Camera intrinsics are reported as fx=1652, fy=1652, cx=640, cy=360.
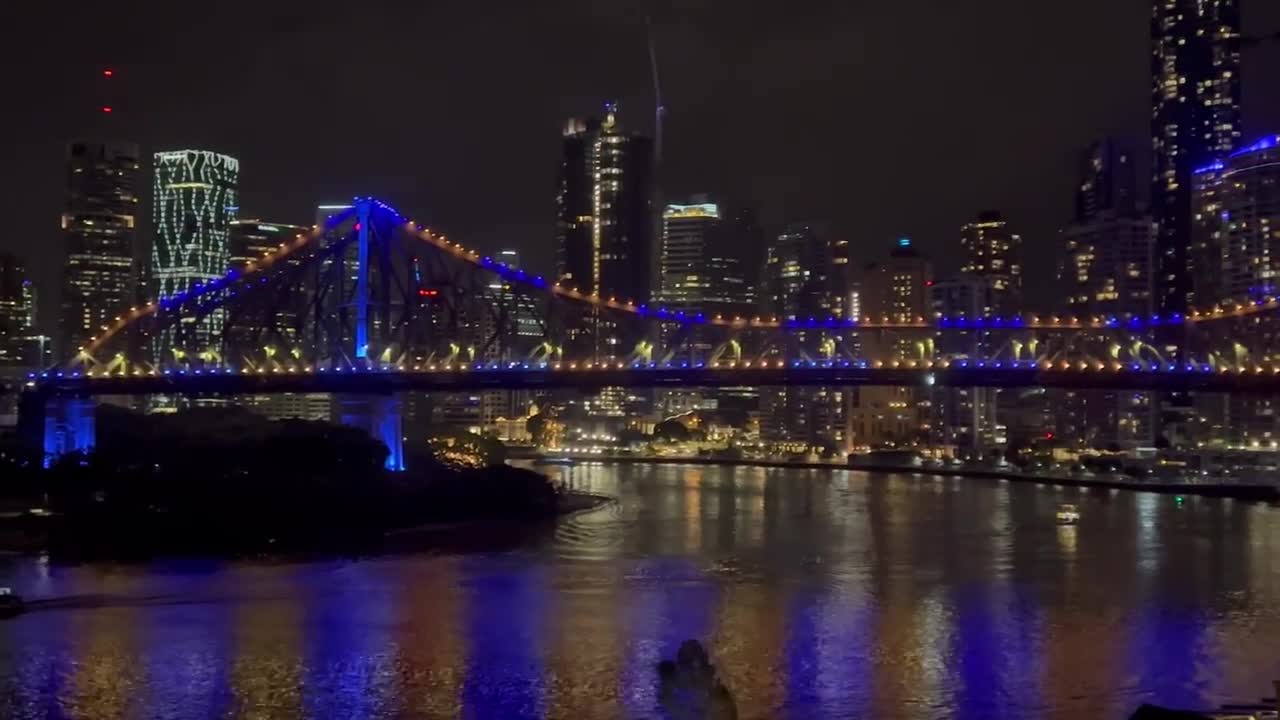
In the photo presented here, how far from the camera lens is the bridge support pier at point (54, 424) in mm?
47469

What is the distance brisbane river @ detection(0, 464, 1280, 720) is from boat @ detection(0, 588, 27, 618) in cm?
47

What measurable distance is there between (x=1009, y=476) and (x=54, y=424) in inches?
1736

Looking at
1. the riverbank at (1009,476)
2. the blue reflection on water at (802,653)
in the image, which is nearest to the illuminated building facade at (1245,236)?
the riverbank at (1009,476)

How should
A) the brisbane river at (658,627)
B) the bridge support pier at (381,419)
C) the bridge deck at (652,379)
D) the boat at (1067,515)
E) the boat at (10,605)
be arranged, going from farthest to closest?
the bridge support pier at (381,419), the boat at (1067,515), the bridge deck at (652,379), the boat at (10,605), the brisbane river at (658,627)

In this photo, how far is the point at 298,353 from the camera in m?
48.3

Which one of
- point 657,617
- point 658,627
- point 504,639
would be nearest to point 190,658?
point 504,639

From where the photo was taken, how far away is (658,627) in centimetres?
2453

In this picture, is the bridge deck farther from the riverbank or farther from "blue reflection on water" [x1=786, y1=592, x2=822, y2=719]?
the riverbank

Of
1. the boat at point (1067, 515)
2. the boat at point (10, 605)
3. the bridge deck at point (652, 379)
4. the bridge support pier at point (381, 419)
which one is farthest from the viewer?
the bridge support pier at point (381, 419)

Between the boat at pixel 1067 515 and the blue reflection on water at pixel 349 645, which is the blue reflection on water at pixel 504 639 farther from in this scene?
the boat at pixel 1067 515

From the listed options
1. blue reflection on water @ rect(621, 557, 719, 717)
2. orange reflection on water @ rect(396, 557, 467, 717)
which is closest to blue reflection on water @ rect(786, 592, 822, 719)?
blue reflection on water @ rect(621, 557, 719, 717)

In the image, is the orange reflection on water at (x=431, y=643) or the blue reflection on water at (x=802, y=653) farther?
the orange reflection on water at (x=431, y=643)

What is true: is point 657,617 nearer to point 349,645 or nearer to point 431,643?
point 431,643

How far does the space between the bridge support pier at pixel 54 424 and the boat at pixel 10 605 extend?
21.9 metres
